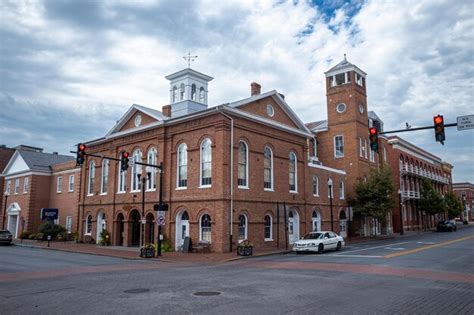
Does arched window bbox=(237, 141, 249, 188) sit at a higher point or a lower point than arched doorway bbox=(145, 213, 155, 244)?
higher

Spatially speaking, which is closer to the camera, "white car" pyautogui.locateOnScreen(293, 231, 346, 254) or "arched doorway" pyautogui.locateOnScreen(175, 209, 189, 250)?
"white car" pyautogui.locateOnScreen(293, 231, 346, 254)

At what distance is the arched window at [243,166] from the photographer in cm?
2725

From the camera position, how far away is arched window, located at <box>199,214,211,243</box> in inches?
1029

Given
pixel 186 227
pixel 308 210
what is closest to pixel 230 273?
pixel 186 227

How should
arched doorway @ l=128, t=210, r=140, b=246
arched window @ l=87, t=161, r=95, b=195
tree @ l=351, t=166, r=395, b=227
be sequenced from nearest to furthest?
arched doorway @ l=128, t=210, r=140, b=246, arched window @ l=87, t=161, r=95, b=195, tree @ l=351, t=166, r=395, b=227

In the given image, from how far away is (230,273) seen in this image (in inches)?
624

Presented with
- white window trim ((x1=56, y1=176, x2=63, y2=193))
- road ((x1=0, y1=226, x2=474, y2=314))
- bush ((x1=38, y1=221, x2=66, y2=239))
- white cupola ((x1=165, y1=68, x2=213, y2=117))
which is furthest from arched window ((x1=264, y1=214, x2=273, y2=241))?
white window trim ((x1=56, y1=176, x2=63, y2=193))

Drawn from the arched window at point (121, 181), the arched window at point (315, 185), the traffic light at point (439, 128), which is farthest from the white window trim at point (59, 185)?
the traffic light at point (439, 128)

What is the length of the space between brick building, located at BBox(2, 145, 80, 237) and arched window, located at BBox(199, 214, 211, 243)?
74.0ft

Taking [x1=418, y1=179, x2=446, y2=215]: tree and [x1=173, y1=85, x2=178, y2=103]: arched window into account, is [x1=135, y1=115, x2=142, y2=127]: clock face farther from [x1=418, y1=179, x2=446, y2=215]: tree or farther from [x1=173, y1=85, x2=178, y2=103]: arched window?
[x1=418, y1=179, x2=446, y2=215]: tree

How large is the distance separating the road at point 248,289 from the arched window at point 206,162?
31.7 ft

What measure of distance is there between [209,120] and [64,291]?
17.0 meters

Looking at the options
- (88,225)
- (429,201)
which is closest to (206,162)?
(88,225)

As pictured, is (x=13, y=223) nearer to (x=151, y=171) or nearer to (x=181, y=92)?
(x=151, y=171)
